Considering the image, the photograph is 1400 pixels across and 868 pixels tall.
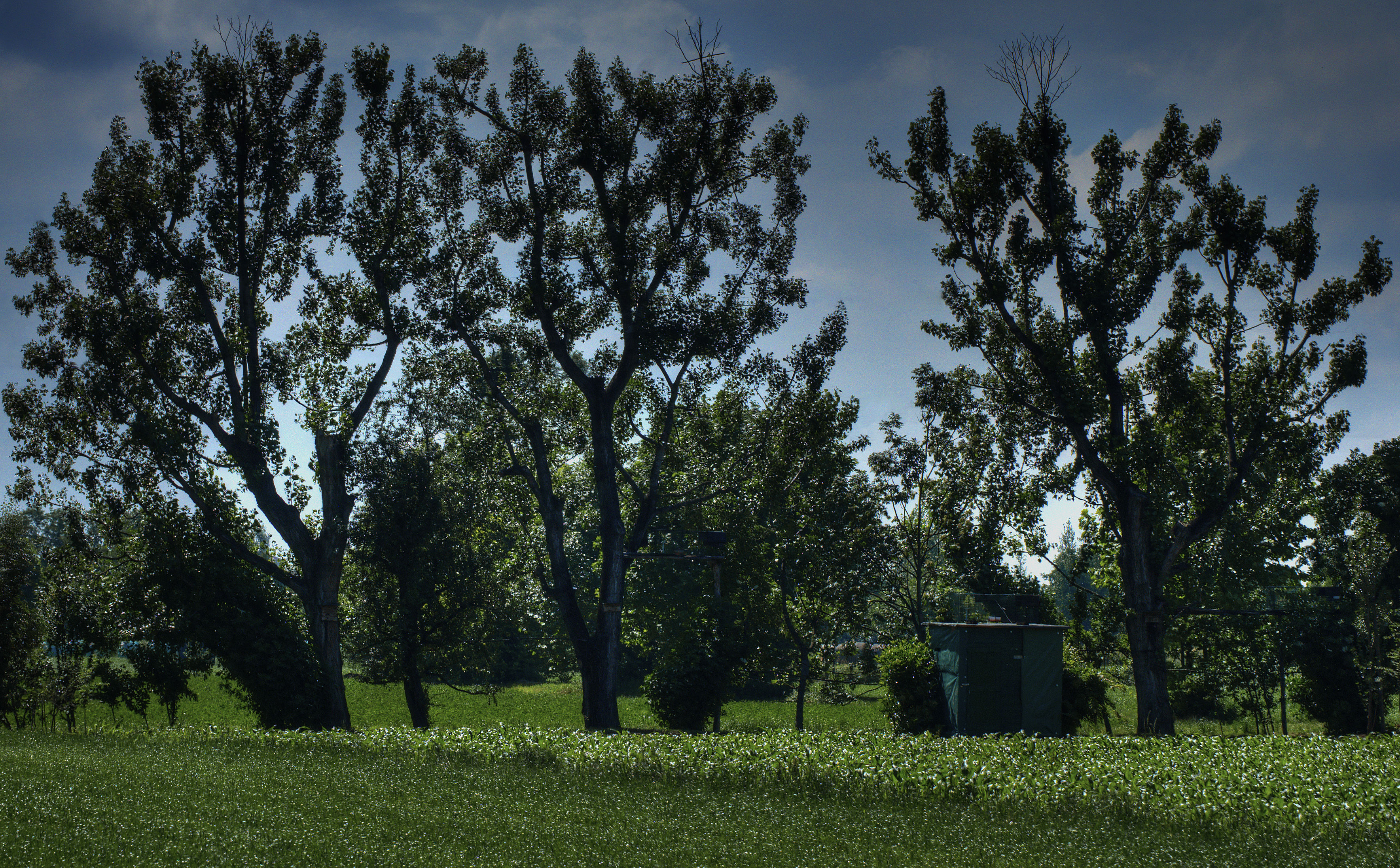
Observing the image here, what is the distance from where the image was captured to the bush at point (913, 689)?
57.0 ft

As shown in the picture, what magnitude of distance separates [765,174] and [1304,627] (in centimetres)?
2259

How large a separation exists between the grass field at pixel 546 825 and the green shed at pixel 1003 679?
655 centimetres

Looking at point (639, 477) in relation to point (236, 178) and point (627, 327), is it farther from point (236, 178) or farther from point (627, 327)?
point (236, 178)

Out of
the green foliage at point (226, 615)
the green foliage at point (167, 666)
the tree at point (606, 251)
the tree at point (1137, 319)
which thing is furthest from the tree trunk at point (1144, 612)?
the green foliage at point (167, 666)

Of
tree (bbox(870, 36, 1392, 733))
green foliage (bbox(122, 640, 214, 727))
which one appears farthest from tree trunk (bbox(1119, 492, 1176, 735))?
green foliage (bbox(122, 640, 214, 727))

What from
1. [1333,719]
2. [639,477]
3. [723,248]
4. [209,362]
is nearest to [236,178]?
[209,362]

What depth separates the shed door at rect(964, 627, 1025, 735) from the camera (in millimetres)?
16547

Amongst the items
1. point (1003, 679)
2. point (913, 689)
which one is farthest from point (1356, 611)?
point (913, 689)

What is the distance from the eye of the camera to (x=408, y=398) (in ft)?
82.0

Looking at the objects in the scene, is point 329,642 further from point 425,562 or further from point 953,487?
point 953,487

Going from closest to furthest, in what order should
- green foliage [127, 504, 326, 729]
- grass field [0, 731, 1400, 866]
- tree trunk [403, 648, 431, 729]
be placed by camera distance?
grass field [0, 731, 1400, 866] → green foliage [127, 504, 326, 729] → tree trunk [403, 648, 431, 729]

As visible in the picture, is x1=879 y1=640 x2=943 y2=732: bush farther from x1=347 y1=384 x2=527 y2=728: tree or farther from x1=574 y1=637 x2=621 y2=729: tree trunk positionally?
x1=347 y1=384 x2=527 y2=728: tree

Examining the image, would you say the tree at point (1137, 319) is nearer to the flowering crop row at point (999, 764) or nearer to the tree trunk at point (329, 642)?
the flowering crop row at point (999, 764)

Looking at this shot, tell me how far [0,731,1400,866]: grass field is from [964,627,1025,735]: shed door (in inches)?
259
